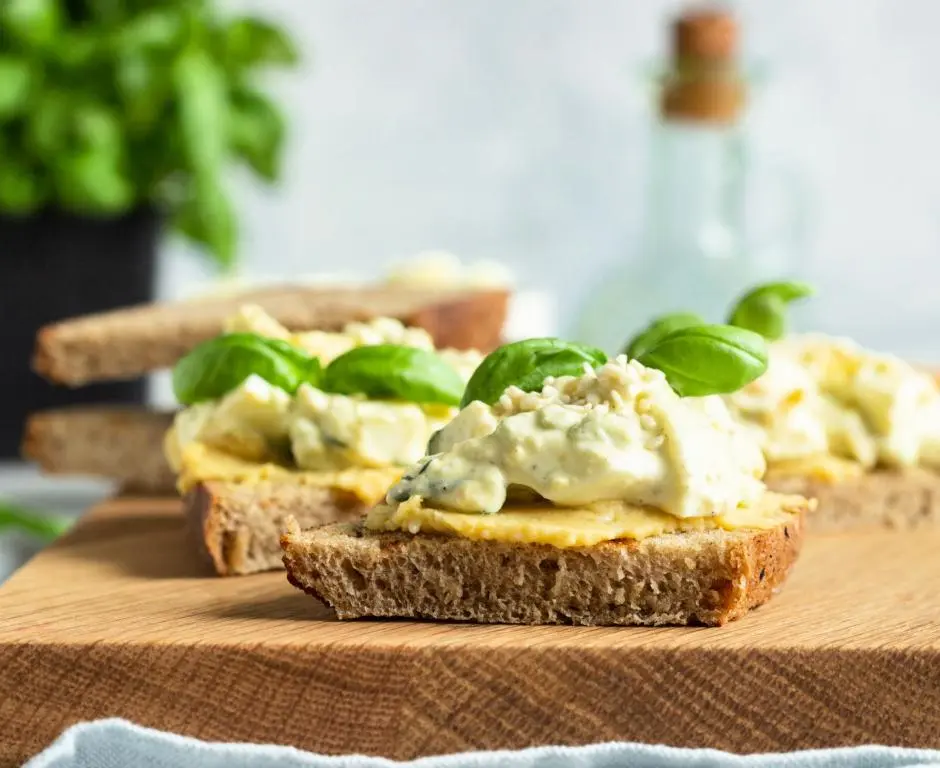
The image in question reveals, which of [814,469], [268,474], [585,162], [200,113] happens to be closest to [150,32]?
[200,113]

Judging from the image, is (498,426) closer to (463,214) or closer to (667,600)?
(667,600)

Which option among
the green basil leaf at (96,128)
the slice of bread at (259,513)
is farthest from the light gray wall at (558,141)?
the slice of bread at (259,513)

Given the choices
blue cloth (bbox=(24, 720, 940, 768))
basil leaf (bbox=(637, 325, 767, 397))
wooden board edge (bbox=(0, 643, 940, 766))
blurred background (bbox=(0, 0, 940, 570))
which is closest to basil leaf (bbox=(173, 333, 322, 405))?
basil leaf (bbox=(637, 325, 767, 397))

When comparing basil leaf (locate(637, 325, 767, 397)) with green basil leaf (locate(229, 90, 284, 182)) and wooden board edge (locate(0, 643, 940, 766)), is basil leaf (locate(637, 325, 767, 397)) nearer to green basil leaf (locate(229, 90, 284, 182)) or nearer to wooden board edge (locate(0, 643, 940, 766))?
wooden board edge (locate(0, 643, 940, 766))

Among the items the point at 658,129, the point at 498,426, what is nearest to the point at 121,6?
the point at 658,129

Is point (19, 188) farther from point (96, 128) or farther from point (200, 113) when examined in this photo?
point (200, 113)

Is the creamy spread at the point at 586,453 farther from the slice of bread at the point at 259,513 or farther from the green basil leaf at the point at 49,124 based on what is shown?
the green basil leaf at the point at 49,124

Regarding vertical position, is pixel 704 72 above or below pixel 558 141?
above
